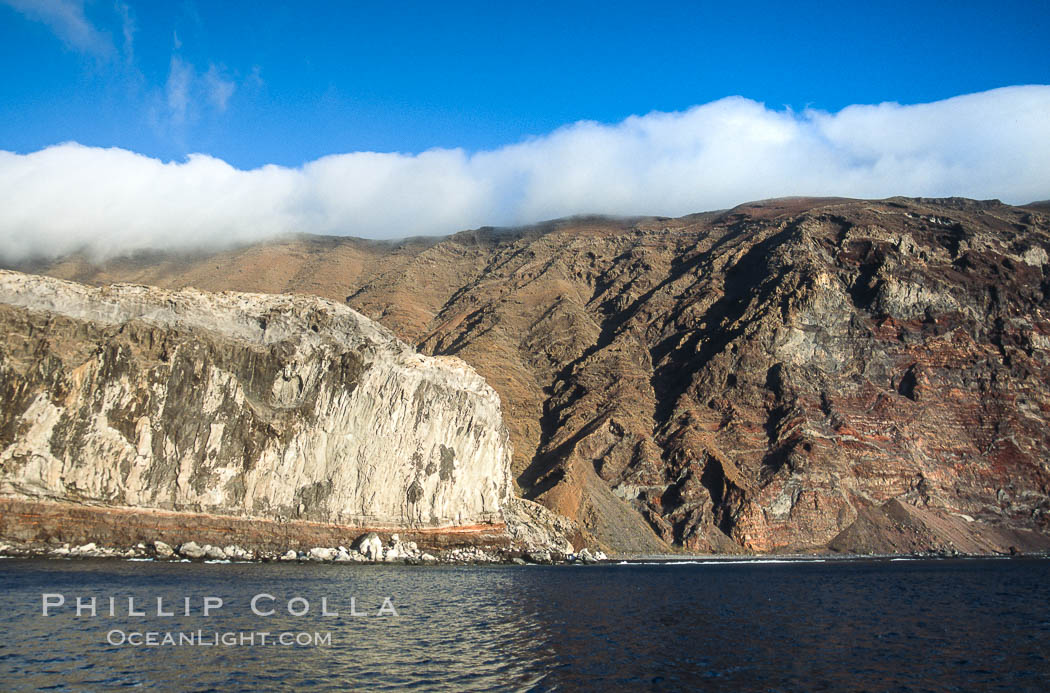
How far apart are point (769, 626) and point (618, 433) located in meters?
79.6

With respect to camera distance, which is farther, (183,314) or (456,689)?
(183,314)

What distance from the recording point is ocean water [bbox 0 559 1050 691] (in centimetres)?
2212

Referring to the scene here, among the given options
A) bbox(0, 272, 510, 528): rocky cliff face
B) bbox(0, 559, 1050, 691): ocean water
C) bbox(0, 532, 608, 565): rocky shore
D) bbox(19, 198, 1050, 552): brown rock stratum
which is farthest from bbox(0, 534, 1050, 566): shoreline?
bbox(0, 559, 1050, 691): ocean water

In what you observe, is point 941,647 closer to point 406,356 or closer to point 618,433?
point 406,356

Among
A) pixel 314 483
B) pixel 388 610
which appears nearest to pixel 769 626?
pixel 388 610

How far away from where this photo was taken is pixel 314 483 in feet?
207

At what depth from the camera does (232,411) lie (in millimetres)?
59844

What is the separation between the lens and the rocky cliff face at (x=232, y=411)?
52.7 metres

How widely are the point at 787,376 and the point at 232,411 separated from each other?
3416 inches

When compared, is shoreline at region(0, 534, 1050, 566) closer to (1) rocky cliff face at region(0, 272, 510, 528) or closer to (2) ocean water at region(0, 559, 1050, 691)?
(1) rocky cliff face at region(0, 272, 510, 528)

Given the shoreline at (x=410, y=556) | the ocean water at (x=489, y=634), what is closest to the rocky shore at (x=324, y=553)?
the shoreline at (x=410, y=556)

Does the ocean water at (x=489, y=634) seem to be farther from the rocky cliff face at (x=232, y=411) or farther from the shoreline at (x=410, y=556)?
the rocky cliff face at (x=232, y=411)

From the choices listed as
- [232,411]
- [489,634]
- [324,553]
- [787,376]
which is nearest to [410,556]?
[324,553]

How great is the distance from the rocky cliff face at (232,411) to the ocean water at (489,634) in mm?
8460
